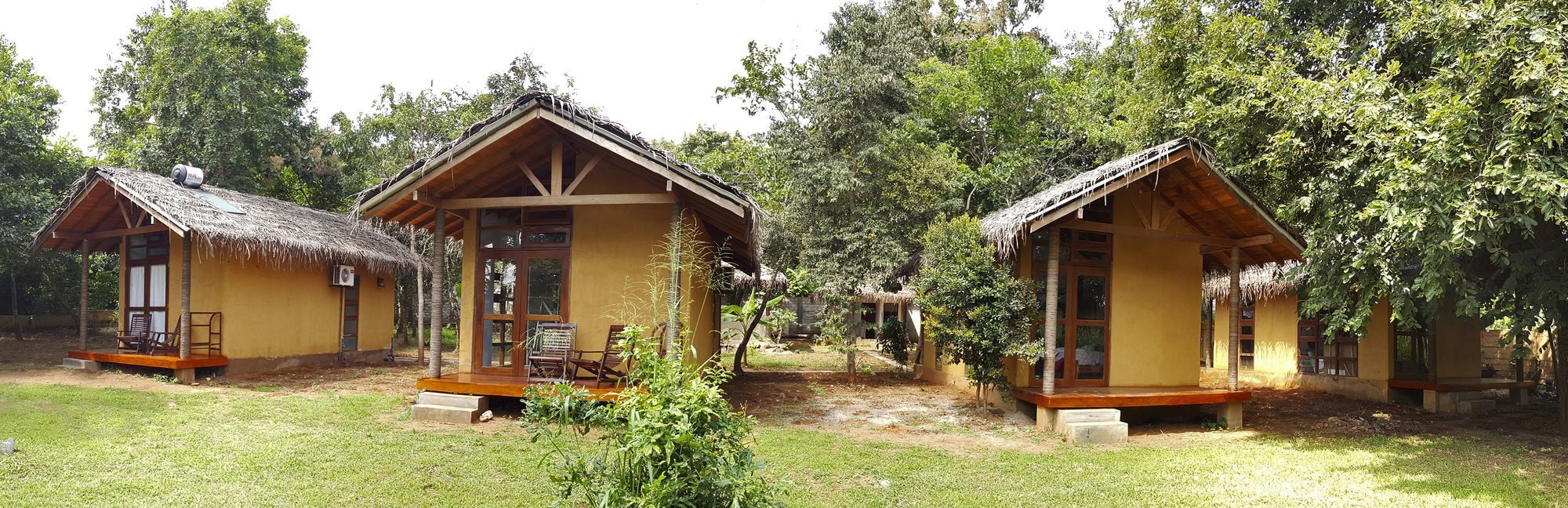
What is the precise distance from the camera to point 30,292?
20422mm

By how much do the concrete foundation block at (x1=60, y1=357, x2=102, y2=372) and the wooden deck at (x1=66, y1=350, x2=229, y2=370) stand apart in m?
0.05

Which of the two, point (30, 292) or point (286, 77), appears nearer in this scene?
point (30, 292)

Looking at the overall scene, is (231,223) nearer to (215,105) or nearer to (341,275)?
(341,275)

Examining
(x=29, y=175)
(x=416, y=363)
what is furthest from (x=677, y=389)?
(x=29, y=175)

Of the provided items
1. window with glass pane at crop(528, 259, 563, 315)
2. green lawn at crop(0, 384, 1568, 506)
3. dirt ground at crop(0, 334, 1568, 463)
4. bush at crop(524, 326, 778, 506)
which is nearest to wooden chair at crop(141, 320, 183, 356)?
dirt ground at crop(0, 334, 1568, 463)

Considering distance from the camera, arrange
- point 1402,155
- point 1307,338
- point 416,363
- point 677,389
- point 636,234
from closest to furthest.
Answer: point 677,389, point 1402,155, point 636,234, point 1307,338, point 416,363

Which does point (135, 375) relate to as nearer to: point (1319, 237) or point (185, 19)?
point (185, 19)

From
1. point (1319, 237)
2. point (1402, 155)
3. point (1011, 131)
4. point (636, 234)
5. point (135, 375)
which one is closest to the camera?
point (1402, 155)

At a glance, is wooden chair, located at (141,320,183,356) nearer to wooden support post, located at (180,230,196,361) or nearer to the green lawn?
wooden support post, located at (180,230,196,361)

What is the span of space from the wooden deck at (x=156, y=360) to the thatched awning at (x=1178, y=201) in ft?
36.1

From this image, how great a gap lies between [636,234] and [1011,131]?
1275 cm

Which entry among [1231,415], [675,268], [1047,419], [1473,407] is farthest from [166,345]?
[1473,407]

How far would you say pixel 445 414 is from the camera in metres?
8.90

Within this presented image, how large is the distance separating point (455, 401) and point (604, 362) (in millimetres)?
1676
